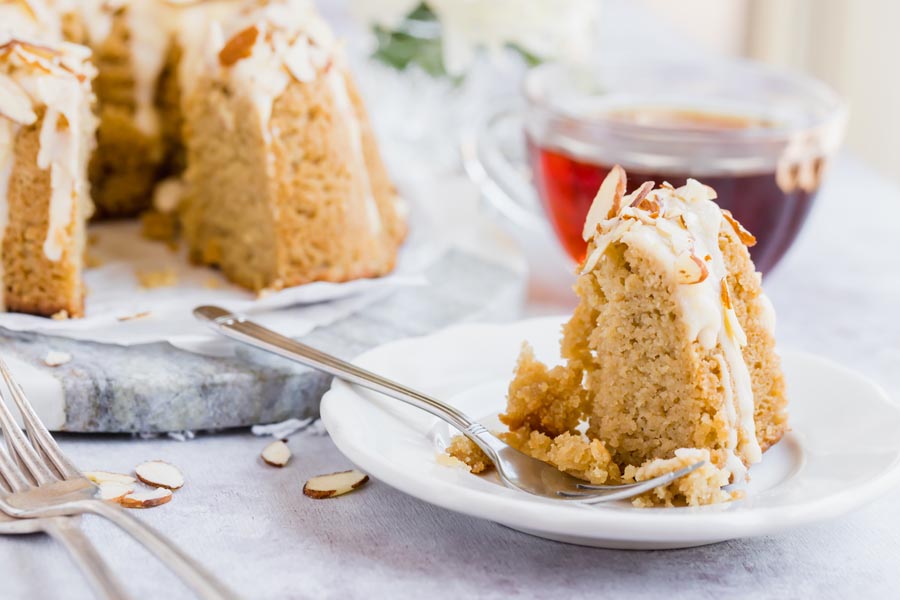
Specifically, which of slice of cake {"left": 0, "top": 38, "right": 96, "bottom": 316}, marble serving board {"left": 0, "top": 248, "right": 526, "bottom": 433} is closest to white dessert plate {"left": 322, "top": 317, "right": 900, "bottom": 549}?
marble serving board {"left": 0, "top": 248, "right": 526, "bottom": 433}

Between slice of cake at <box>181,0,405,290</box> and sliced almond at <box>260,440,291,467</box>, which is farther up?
slice of cake at <box>181,0,405,290</box>

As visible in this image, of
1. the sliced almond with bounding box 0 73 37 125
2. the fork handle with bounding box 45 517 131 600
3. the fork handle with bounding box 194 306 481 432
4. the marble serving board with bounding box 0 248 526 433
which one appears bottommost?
the marble serving board with bounding box 0 248 526 433

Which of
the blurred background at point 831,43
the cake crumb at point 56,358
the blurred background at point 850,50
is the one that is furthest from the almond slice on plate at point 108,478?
the blurred background at point 850,50

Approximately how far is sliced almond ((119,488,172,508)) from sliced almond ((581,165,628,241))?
0.54 metres

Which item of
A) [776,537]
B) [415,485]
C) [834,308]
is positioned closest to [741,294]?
[776,537]

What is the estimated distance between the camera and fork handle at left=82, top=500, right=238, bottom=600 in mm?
944

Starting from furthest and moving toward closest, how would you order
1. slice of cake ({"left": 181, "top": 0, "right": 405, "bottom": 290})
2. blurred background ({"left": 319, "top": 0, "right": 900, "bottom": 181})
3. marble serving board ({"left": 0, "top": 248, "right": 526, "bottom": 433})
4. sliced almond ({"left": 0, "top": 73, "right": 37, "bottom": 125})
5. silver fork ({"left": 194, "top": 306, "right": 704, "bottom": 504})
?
1. blurred background ({"left": 319, "top": 0, "right": 900, "bottom": 181})
2. slice of cake ({"left": 181, "top": 0, "right": 405, "bottom": 290})
3. sliced almond ({"left": 0, "top": 73, "right": 37, "bottom": 125})
4. marble serving board ({"left": 0, "top": 248, "right": 526, "bottom": 433})
5. silver fork ({"left": 194, "top": 306, "right": 704, "bottom": 504})

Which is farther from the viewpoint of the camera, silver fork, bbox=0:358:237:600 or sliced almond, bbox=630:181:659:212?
sliced almond, bbox=630:181:659:212

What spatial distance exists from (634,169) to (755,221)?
0.21m

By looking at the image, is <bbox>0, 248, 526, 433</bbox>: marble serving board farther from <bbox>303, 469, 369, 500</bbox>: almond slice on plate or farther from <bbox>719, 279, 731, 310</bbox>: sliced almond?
<bbox>719, 279, 731, 310</bbox>: sliced almond

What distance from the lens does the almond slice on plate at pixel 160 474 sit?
4.21ft

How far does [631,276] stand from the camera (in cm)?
121

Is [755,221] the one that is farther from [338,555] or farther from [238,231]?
[338,555]

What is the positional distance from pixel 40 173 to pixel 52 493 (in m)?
0.58
